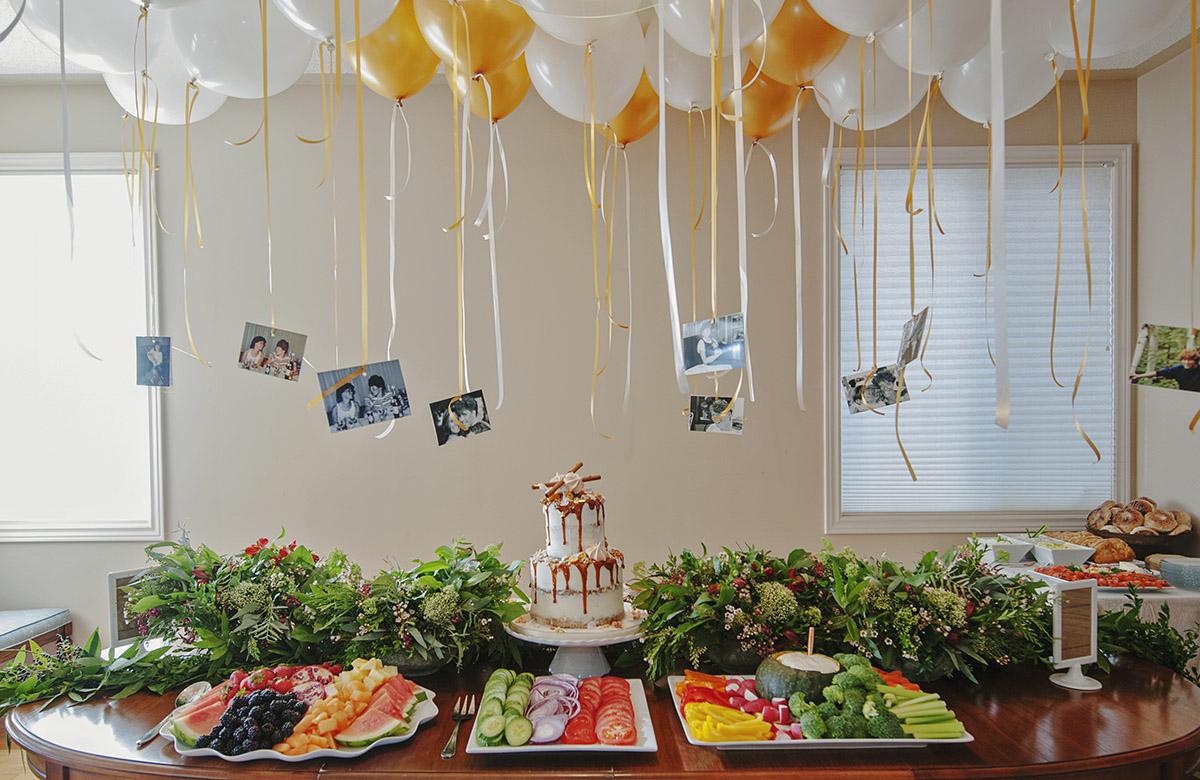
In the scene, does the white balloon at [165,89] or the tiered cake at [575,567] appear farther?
the white balloon at [165,89]

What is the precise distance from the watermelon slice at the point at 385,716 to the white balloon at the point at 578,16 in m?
1.55

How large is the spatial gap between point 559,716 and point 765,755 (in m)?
0.39

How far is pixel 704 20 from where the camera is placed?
202 cm

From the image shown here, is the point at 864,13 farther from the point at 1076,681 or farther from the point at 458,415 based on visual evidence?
the point at 1076,681

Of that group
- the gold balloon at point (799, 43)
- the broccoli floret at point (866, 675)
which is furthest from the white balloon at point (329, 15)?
the broccoli floret at point (866, 675)

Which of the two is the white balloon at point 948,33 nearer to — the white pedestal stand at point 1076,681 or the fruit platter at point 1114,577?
the white pedestal stand at point 1076,681

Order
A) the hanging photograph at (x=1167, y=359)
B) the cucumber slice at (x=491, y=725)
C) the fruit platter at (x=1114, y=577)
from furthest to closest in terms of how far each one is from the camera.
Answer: the fruit platter at (x=1114, y=577)
the cucumber slice at (x=491, y=725)
the hanging photograph at (x=1167, y=359)

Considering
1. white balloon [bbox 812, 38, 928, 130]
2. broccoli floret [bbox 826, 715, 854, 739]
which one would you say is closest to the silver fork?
broccoli floret [bbox 826, 715, 854, 739]

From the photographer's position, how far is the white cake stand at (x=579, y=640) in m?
1.84

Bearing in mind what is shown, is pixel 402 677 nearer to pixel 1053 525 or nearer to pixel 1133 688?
pixel 1133 688

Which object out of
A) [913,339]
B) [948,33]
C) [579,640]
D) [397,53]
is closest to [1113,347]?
[948,33]

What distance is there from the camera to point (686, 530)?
3967 mm

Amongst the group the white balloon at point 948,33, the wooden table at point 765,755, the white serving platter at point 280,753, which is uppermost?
the white balloon at point 948,33

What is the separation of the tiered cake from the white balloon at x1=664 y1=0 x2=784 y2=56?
1.12m
